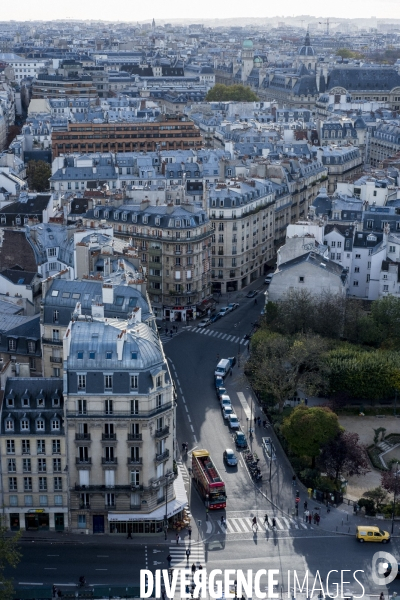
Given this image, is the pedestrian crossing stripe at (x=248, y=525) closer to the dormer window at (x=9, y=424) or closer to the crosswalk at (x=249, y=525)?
the crosswalk at (x=249, y=525)

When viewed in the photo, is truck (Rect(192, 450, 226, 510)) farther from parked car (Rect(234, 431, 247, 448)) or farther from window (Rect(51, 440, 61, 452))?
window (Rect(51, 440, 61, 452))

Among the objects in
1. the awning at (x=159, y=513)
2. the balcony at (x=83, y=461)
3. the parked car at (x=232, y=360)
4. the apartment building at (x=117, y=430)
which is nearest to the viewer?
the apartment building at (x=117, y=430)

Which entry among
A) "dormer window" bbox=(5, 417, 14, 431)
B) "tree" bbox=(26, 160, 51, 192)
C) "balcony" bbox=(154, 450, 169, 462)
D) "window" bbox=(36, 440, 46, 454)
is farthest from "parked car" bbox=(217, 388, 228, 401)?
"tree" bbox=(26, 160, 51, 192)

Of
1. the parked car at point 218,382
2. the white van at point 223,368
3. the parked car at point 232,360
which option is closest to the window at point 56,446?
the parked car at point 218,382

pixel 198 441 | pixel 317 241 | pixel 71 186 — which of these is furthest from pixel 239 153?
pixel 198 441

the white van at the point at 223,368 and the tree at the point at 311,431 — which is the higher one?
the tree at the point at 311,431

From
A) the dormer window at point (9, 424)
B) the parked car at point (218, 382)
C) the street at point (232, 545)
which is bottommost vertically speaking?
the street at point (232, 545)

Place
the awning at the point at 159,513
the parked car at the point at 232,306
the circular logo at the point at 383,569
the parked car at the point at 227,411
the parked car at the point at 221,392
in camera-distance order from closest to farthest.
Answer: the circular logo at the point at 383,569
the awning at the point at 159,513
the parked car at the point at 227,411
the parked car at the point at 221,392
the parked car at the point at 232,306
